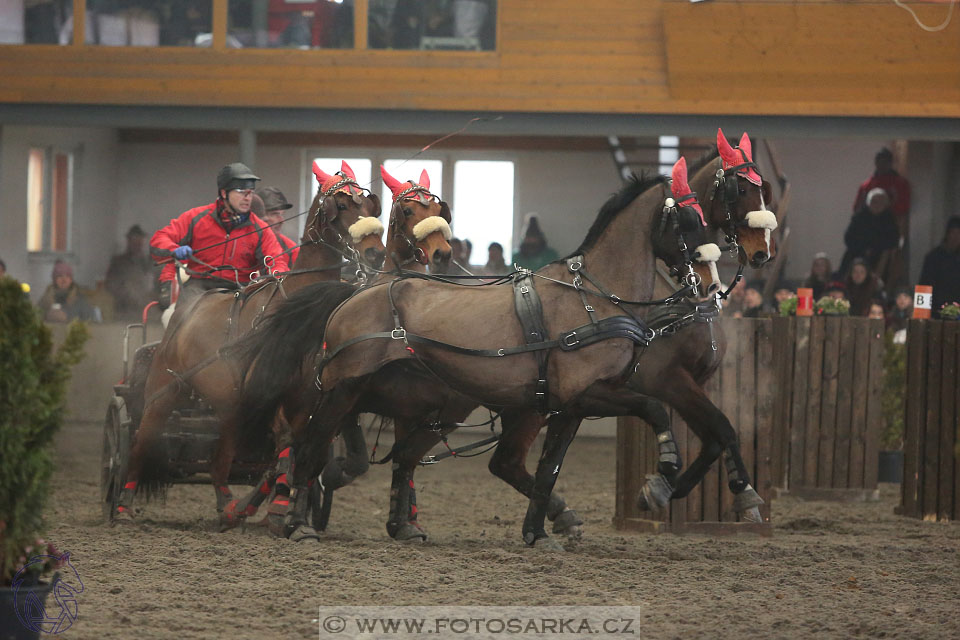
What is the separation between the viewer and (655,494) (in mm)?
6660

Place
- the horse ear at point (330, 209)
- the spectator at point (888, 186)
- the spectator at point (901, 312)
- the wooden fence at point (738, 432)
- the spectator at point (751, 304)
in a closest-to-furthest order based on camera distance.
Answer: the horse ear at point (330, 209) → the wooden fence at point (738, 432) → the spectator at point (751, 304) → the spectator at point (901, 312) → the spectator at point (888, 186)

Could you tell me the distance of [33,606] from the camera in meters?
4.27

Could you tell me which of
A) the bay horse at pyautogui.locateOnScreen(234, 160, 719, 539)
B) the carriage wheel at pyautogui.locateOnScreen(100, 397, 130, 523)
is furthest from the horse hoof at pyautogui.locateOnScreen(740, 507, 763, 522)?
the carriage wheel at pyautogui.locateOnScreen(100, 397, 130, 523)

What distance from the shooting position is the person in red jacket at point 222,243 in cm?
843

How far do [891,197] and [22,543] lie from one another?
44.0 ft

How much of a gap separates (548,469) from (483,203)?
1152 centimetres

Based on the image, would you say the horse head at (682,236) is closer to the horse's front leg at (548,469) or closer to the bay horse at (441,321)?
the bay horse at (441,321)

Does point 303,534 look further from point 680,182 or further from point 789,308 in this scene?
point 789,308

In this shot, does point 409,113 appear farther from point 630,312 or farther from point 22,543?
point 22,543

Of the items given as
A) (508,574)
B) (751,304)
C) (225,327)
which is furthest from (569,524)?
(751,304)

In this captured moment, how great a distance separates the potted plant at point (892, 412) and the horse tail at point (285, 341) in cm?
610

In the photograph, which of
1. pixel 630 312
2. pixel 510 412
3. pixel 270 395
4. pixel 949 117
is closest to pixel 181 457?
pixel 270 395

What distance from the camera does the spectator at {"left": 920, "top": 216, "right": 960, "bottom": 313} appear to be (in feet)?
43.3

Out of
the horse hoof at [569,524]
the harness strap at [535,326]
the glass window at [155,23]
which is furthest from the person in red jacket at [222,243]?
the glass window at [155,23]
